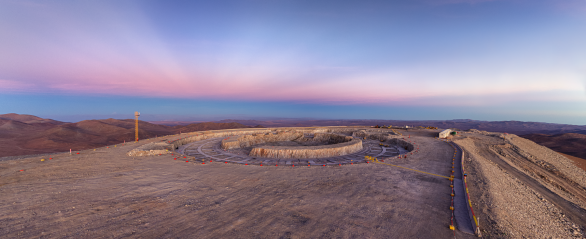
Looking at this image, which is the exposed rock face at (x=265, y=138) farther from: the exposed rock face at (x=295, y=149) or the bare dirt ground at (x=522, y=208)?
the bare dirt ground at (x=522, y=208)

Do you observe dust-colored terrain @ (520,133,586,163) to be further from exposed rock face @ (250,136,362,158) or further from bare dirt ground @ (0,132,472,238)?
bare dirt ground @ (0,132,472,238)

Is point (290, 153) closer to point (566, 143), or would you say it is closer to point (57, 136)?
point (57, 136)

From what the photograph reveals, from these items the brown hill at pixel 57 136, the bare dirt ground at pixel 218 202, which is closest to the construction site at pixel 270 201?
the bare dirt ground at pixel 218 202

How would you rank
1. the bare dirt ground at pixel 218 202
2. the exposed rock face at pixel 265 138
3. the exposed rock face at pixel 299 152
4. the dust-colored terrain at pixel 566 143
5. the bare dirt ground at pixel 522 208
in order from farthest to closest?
1. the dust-colored terrain at pixel 566 143
2. the exposed rock face at pixel 265 138
3. the exposed rock face at pixel 299 152
4. the bare dirt ground at pixel 522 208
5. the bare dirt ground at pixel 218 202

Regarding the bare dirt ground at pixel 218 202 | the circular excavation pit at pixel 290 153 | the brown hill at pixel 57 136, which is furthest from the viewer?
the brown hill at pixel 57 136

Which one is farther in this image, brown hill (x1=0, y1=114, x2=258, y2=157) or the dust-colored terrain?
the dust-colored terrain

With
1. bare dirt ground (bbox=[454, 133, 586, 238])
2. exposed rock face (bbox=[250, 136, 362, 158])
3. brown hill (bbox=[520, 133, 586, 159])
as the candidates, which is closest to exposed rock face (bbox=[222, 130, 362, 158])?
exposed rock face (bbox=[250, 136, 362, 158])

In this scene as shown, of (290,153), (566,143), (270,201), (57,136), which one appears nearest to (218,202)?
(270,201)
